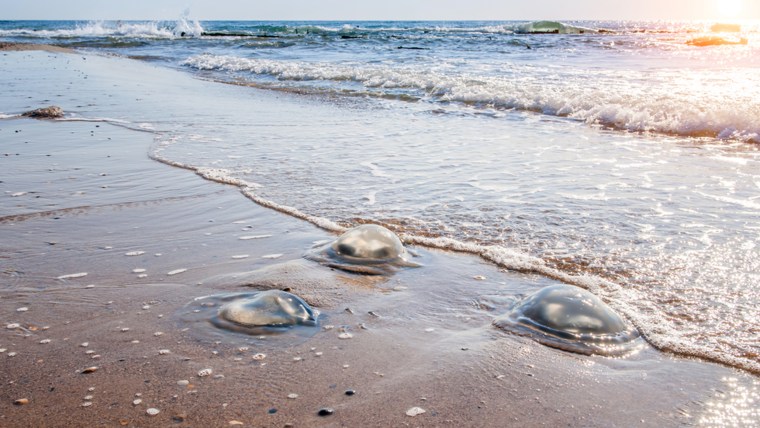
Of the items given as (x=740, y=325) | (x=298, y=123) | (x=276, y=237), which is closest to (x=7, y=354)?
(x=276, y=237)

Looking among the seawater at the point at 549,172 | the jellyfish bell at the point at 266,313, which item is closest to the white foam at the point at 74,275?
the jellyfish bell at the point at 266,313

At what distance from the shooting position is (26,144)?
5852 mm

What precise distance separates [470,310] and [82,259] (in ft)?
6.37

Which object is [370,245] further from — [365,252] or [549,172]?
[549,172]

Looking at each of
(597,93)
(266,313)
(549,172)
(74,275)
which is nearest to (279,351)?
(266,313)

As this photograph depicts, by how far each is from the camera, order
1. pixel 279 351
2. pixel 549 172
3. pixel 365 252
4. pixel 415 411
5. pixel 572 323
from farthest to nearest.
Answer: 1. pixel 549 172
2. pixel 365 252
3. pixel 572 323
4. pixel 279 351
5. pixel 415 411

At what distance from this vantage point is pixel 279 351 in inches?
85.8

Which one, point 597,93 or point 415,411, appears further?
point 597,93

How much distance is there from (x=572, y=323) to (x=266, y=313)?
1.20m

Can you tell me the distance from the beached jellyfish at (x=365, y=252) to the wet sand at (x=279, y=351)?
0.09 m

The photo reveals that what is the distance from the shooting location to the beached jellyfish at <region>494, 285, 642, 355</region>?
2.29 meters

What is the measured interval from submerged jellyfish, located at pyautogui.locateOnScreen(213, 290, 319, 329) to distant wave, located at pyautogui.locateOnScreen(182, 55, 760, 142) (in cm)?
588

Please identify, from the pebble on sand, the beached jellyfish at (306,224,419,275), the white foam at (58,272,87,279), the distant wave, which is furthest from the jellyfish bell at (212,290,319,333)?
the distant wave

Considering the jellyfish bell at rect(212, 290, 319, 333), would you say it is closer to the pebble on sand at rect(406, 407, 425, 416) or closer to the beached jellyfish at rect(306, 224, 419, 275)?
the beached jellyfish at rect(306, 224, 419, 275)
